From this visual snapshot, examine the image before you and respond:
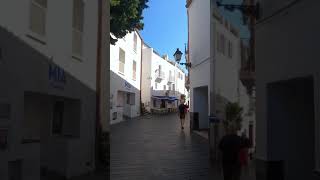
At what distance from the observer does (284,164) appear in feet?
34.9

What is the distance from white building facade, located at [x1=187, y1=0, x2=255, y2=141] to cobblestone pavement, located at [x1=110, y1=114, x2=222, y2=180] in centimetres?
160

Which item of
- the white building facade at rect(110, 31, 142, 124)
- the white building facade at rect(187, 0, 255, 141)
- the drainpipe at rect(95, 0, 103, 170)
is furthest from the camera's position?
the white building facade at rect(110, 31, 142, 124)

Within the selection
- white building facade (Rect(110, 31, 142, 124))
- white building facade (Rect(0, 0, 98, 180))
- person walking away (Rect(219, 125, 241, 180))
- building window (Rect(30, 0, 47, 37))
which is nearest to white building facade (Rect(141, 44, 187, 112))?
white building facade (Rect(110, 31, 142, 124))

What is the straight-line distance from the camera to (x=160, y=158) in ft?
53.3

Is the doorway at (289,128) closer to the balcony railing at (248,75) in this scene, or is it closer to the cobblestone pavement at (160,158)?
the cobblestone pavement at (160,158)

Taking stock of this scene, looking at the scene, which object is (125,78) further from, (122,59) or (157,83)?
(157,83)

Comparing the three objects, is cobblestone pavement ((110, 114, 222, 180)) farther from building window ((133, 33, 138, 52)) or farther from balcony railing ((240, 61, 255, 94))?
building window ((133, 33, 138, 52))

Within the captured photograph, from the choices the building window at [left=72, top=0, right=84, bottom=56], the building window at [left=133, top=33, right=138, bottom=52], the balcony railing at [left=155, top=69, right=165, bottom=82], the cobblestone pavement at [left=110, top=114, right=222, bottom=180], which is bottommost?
the cobblestone pavement at [left=110, top=114, right=222, bottom=180]

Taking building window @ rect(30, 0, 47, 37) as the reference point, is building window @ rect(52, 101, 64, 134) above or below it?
below

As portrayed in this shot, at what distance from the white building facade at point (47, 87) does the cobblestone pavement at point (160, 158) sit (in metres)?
1.38

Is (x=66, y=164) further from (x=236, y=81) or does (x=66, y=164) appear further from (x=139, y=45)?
(x=139, y=45)

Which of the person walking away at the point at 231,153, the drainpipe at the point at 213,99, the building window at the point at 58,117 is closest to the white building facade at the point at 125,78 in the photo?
the drainpipe at the point at 213,99

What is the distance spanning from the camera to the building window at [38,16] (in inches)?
411

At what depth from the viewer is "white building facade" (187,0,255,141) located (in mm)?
17078
